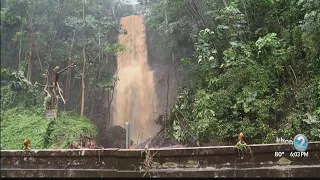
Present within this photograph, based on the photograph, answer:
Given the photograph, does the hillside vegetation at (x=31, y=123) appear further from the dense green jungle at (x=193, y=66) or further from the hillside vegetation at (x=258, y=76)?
the hillside vegetation at (x=258, y=76)

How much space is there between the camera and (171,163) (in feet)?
17.8

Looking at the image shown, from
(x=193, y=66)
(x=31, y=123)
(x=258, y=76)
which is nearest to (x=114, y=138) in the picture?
(x=31, y=123)

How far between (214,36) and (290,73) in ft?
9.76

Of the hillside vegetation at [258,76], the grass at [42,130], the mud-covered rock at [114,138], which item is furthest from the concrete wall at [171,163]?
the mud-covered rock at [114,138]

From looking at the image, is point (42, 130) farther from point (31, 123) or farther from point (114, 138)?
point (114, 138)

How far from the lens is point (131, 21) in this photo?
2134 centimetres

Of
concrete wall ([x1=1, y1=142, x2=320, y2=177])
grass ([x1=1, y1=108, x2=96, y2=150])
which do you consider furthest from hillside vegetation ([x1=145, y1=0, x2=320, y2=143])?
grass ([x1=1, y1=108, x2=96, y2=150])

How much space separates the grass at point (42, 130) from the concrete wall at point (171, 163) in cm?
571

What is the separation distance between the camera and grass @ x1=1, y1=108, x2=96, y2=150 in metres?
11.8

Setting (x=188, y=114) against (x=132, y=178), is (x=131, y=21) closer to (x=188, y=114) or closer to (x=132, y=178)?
(x=188, y=114)

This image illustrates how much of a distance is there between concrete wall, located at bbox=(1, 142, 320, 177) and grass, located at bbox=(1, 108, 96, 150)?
571 cm

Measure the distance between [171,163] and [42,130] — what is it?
26.9ft

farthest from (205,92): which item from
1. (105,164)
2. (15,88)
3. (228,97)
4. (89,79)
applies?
(15,88)

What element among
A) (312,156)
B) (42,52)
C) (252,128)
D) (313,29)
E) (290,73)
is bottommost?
(312,156)
